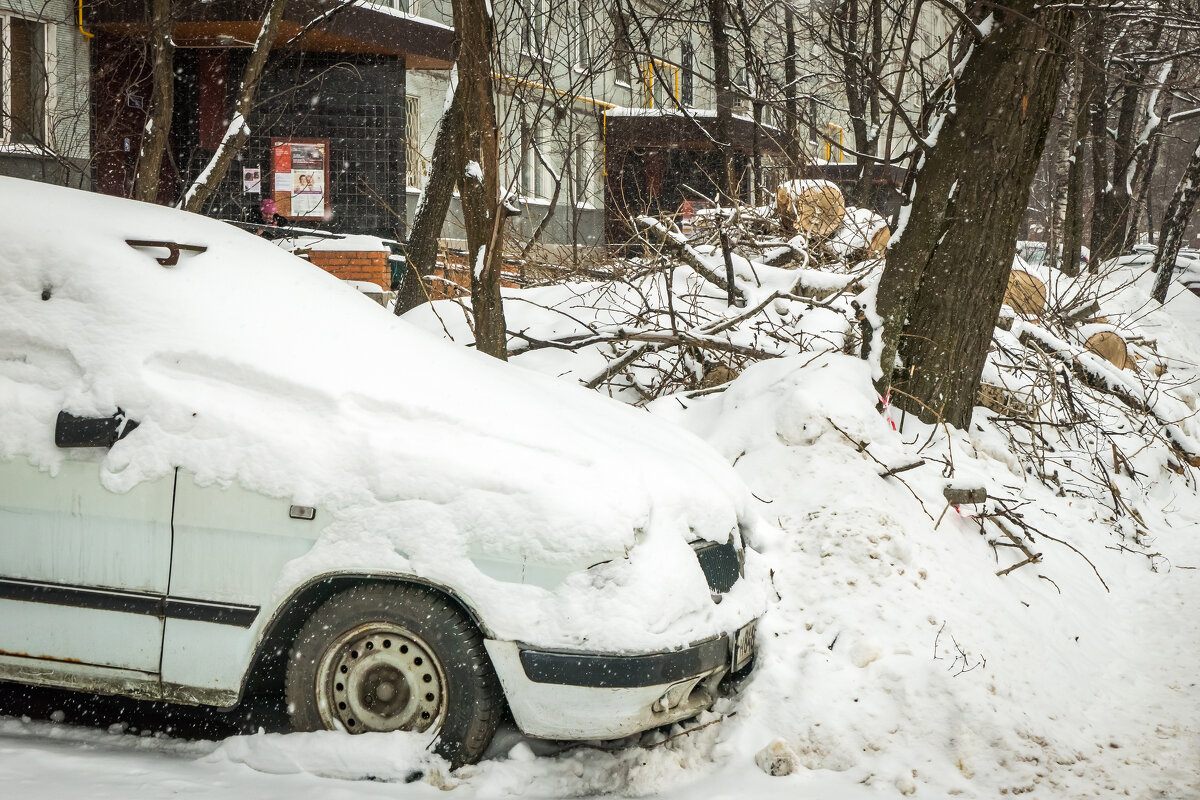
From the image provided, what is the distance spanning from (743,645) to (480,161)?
320cm

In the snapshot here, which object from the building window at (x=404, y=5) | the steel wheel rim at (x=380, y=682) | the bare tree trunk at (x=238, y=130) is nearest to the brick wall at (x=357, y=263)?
the bare tree trunk at (x=238, y=130)

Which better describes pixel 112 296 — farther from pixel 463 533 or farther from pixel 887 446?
pixel 887 446

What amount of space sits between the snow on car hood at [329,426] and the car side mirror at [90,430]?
3 cm

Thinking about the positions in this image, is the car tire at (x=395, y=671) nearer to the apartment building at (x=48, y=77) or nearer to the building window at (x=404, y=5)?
the apartment building at (x=48, y=77)

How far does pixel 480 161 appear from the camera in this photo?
555 centimetres

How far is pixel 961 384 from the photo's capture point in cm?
614

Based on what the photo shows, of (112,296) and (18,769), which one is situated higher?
(112,296)

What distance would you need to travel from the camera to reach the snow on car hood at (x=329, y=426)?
120 inches

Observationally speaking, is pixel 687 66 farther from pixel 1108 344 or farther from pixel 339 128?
pixel 339 128

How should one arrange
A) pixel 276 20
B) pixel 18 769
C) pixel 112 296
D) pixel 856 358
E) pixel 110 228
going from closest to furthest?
pixel 18 769 → pixel 112 296 → pixel 110 228 → pixel 856 358 → pixel 276 20

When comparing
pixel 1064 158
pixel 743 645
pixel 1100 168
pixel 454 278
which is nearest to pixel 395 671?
pixel 743 645

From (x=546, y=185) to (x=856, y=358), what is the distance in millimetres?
22498

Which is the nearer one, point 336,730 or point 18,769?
point 18,769

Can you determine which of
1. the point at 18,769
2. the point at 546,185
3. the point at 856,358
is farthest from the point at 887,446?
the point at 546,185
